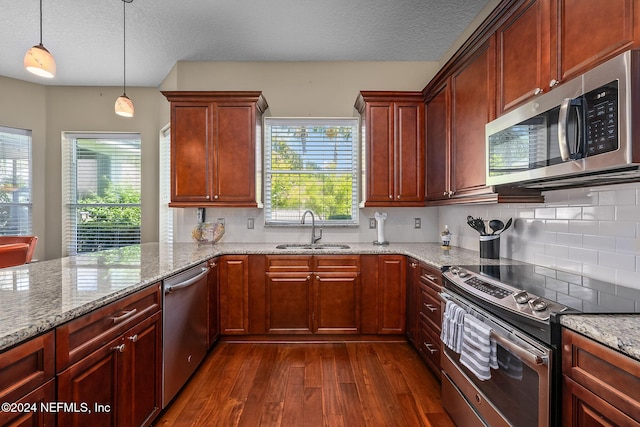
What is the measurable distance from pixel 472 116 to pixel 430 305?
145cm

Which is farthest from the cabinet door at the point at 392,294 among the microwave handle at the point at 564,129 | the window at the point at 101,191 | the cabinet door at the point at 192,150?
the window at the point at 101,191

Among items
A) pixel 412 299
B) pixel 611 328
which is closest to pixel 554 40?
pixel 611 328

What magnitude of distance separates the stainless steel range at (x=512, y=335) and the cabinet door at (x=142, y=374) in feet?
5.40

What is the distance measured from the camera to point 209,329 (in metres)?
2.62

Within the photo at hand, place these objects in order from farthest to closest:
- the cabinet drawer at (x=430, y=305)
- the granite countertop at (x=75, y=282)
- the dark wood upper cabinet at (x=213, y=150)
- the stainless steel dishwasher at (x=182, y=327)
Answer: the dark wood upper cabinet at (x=213, y=150) → the cabinet drawer at (x=430, y=305) → the stainless steel dishwasher at (x=182, y=327) → the granite countertop at (x=75, y=282)

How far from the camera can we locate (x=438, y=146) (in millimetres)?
2842

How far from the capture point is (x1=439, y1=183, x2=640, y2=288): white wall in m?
1.45

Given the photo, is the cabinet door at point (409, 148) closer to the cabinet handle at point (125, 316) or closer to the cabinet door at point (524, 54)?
the cabinet door at point (524, 54)

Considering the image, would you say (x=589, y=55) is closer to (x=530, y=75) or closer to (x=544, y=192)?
(x=530, y=75)

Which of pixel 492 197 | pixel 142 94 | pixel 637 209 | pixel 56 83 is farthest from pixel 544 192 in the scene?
pixel 56 83

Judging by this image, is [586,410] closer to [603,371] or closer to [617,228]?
[603,371]

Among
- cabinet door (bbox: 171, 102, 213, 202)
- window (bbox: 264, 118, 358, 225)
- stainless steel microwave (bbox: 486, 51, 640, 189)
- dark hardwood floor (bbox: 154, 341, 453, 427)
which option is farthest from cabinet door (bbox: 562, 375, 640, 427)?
cabinet door (bbox: 171, 102, 213, 202)

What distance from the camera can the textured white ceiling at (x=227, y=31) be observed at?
2.62 m

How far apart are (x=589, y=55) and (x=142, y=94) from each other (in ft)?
15.2
